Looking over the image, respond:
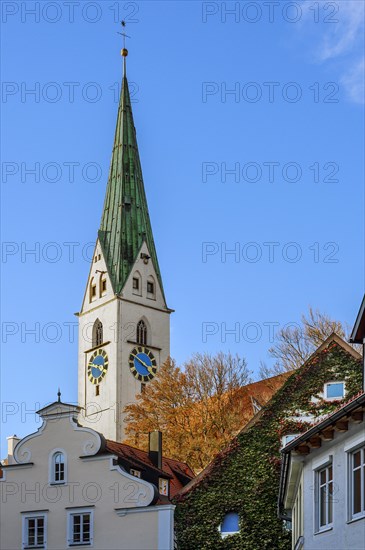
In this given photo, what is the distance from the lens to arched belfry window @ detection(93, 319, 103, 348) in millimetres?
116188

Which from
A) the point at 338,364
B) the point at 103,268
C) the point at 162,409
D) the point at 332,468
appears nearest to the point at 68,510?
the point at 338,364

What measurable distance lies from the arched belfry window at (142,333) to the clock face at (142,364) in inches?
46.3

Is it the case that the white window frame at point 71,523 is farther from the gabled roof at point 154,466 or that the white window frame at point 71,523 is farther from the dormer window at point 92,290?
the dormer window at point 92,290

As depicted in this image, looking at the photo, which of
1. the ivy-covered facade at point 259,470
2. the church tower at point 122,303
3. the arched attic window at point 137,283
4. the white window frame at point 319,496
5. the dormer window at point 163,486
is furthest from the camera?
the arched attic window at point 137,283

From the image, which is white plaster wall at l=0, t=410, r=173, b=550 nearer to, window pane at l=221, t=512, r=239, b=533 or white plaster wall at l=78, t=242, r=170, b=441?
window pane at l=221, t=512, r=239, b=533

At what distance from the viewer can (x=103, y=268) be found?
11944 cm

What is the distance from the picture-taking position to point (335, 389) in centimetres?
4547

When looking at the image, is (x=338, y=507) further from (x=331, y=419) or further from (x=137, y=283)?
(x=137, y=283)

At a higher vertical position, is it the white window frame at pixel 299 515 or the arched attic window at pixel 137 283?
the arched attic window at pixel 137 283

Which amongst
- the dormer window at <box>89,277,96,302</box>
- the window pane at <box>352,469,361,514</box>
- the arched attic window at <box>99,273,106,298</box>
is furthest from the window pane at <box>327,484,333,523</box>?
the dormer window at <box>89,277,96,302</box>

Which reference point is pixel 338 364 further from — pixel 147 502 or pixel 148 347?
pixel 148 347

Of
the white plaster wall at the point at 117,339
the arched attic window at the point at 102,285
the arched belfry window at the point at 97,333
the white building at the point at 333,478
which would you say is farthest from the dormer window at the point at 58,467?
the arched attic window at the point at 102,285

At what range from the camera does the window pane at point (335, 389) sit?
4534cm

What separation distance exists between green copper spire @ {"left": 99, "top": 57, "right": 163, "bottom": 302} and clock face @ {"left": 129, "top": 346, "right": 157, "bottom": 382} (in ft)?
21.7
